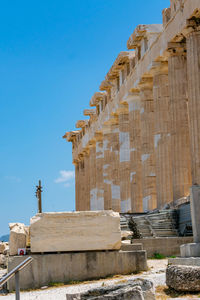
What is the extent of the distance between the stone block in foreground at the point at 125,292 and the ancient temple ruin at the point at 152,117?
16.7m

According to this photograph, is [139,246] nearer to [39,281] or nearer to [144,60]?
[39,281]

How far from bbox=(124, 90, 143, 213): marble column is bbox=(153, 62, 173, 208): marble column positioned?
478 centimetres

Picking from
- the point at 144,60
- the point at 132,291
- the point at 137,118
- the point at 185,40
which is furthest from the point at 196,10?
the point at 132,291

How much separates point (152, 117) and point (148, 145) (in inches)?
71.9

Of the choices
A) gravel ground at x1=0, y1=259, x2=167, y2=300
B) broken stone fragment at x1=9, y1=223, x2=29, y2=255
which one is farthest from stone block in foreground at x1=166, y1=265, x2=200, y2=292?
broken stone fragment at x1=9, y1=223, x2=29, y2=255

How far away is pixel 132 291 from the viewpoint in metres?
9.77

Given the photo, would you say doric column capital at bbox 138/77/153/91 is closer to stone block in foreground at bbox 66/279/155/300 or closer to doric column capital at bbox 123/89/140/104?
doric column capital at bbox 123/89/140/104

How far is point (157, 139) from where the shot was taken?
33.6 meters

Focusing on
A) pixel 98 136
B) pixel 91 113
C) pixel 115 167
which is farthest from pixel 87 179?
pixel 115 167

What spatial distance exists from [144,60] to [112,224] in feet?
67.4

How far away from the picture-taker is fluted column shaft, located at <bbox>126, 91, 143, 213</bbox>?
126ft

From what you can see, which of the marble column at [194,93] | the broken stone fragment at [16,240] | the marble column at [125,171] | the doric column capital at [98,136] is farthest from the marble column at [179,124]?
the doric column capital at [98,136]

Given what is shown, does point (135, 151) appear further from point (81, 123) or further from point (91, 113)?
point (81, 123)

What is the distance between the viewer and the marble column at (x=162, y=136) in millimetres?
32719
